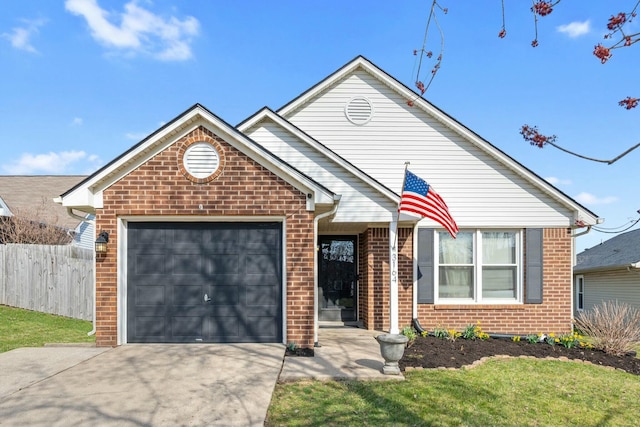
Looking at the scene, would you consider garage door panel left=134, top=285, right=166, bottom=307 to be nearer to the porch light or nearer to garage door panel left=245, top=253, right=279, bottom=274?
the porch light

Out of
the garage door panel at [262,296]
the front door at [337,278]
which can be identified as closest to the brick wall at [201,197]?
the garage door panel at [262,296]

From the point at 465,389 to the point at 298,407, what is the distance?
8.22 feet

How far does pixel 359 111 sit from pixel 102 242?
7076 millimetres

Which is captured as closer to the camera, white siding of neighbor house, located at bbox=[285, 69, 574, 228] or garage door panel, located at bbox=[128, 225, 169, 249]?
garage door panel, located at bbox=[128, 225, 169, 249]

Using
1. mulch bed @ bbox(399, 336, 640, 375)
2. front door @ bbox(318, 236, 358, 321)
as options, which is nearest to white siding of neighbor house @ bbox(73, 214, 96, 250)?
front door @ bbox(318, 236, 358, 321)

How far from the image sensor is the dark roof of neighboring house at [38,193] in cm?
2139

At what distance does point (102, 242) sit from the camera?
8.12 meters

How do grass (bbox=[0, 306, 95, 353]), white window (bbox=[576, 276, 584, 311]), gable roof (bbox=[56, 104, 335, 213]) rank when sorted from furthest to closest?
white window (bbox=[576, 276, 584, 311]), grass (bbox=[0, 306, 95, 353]), gable roof (bbox=[56, 104, 335, 213])

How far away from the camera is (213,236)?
8648 mm

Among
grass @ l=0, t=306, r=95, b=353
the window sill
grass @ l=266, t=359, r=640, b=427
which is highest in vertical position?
the window sill

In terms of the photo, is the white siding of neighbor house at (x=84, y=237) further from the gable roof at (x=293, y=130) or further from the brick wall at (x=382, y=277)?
the brick wall at (x=382, y=277)

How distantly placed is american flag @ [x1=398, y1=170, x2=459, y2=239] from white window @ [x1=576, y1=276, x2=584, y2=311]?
17.3 m

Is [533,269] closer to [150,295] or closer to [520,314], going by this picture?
[520,314]

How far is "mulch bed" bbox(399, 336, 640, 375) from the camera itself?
7865 mm
